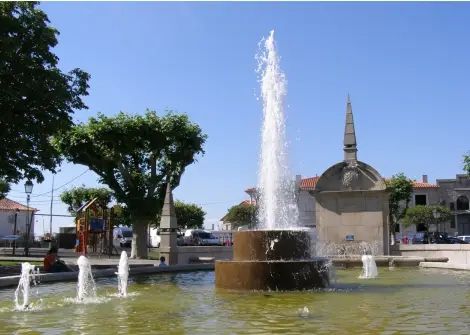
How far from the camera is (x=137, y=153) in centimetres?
3262

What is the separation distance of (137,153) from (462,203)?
5283 cm

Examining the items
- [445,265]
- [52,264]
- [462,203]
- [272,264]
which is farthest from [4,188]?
[462,203]

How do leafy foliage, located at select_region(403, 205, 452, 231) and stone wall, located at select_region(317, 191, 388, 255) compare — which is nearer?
stone wall, located at select_region(317, 191, 388, 255)

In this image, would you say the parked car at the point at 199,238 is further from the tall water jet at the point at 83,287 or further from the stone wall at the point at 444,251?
the tall water jet at the point at 83,287

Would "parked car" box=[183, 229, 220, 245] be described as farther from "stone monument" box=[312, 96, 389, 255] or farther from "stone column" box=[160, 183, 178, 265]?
"stone column" box=[160, 183, 178, 265]

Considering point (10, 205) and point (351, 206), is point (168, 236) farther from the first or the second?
point (10, 205)

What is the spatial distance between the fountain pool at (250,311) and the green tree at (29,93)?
23.7 feet

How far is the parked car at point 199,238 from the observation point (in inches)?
2180

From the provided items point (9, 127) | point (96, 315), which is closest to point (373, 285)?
point (96, 315)

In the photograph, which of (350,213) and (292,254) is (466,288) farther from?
(350,213)

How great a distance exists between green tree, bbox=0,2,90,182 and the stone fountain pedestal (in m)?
9.50

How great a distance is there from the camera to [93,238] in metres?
35.6


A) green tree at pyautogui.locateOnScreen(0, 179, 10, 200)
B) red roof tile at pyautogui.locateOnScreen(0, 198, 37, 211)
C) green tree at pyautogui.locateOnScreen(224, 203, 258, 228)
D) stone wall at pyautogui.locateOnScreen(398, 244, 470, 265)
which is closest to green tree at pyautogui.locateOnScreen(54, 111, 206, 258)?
green tree at pyautogui.locateOnScreen(0, 179, 10, 200)

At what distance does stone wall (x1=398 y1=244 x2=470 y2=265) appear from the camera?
849 inches
